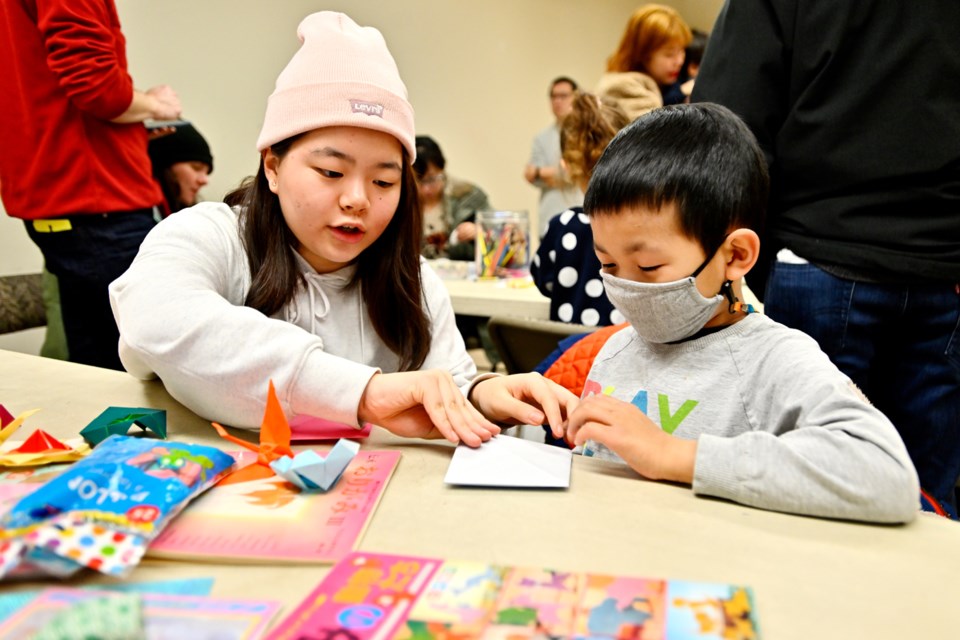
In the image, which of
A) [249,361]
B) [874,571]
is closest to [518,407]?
[249,361]

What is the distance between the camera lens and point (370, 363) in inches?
47.8

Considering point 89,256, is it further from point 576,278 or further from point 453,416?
point 453,416

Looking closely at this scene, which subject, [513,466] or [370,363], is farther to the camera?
[370,363]

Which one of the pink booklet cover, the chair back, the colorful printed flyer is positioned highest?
the colorful printed flyer

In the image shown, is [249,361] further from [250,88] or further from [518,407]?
[250,88]

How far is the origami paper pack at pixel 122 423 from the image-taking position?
809 mm

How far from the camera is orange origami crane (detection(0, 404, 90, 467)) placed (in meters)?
0.73

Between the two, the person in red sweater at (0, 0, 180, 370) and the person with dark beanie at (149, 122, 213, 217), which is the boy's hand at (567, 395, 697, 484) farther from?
the person with dark beanie at (149, 122, 213, 217)

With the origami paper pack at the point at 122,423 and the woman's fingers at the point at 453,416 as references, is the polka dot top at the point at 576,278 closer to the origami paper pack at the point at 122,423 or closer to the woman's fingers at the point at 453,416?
the woman's fingers at the point at 453,416

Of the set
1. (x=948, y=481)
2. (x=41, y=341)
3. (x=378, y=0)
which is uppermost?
(x=378, y=0)

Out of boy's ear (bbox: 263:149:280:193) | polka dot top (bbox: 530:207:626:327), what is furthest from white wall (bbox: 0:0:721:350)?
boy's ear (bbox: 263:149:280:193)

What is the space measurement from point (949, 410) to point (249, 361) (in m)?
1.18

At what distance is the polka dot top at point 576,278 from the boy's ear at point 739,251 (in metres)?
0.99

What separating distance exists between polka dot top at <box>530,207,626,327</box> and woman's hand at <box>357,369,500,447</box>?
3.73 feet
